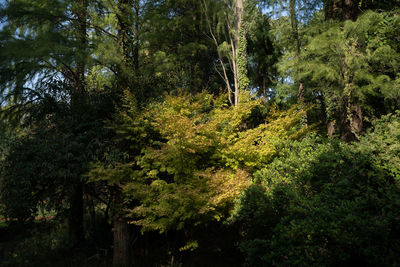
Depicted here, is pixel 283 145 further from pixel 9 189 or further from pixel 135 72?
pixel 9 189

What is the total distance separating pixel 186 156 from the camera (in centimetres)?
586

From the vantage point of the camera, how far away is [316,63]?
7348 millimetres

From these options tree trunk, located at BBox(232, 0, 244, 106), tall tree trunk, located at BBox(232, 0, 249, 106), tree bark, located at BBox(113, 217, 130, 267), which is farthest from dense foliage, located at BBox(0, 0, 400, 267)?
tree trunk, located at BBox(232, 0, 244, 106)

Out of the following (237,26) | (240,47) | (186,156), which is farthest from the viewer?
(237,26)

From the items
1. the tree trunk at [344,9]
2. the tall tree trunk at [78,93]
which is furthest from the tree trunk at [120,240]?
the tree trunk at [344,9]

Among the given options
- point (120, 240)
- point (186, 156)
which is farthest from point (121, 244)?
point (186, 156)

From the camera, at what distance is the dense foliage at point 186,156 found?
4156 mm

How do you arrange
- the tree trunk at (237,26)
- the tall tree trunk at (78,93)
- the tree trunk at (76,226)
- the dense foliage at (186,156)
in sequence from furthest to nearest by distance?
1. the tree trunk at (237,26)
2. the tree trunk at (76,226)
3. the tall tree trunk at (78,93)
4. the dense foliage at (186,156)

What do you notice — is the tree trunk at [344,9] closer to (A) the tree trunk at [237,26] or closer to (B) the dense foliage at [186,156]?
(B) the dense foliage at [186,156]

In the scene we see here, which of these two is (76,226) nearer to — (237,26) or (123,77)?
(123,77)

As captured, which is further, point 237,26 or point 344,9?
point 237,26

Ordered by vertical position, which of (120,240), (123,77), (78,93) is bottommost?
(120,240)

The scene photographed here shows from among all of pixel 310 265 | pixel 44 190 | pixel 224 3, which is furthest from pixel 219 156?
pixel 224 3

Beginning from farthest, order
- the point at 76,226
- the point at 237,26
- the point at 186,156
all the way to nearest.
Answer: the point at 237,26
the point at 76,226
the point at 186,156
